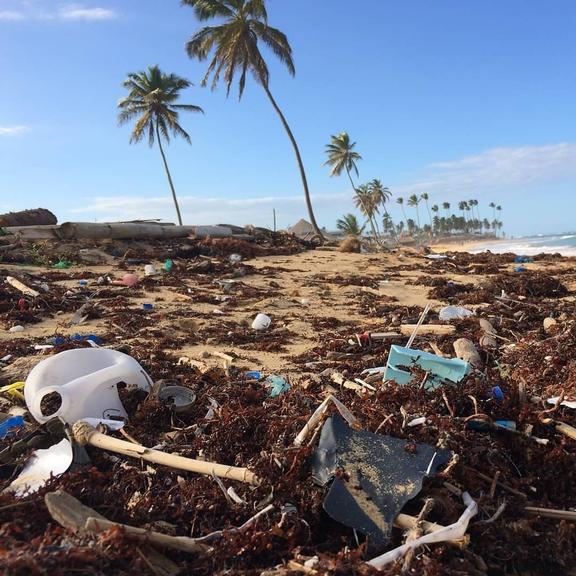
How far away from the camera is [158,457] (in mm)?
2346

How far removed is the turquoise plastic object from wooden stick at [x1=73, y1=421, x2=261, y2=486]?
1.52 meters

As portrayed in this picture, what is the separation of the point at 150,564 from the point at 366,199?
54.0 metres

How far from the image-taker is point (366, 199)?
53.7 meters

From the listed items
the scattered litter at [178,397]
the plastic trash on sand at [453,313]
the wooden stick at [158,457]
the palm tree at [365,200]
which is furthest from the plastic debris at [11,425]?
the palm tree at [365,200]

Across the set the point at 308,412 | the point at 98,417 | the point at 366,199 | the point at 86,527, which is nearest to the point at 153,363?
the point at 98,417

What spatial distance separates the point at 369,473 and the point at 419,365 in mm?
1472

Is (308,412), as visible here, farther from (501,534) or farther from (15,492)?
(15,492)

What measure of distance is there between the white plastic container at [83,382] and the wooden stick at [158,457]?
32 cm

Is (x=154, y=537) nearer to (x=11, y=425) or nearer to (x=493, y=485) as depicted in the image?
(x=493, y=485)

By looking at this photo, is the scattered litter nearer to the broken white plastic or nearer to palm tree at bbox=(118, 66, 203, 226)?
the broken white plastic

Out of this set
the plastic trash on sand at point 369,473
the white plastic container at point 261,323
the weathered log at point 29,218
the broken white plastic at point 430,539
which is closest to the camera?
the broken white plastic at point 430,539

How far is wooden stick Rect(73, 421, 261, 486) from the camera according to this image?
2.17 meters

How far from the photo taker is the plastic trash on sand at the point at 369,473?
1847 millimetres

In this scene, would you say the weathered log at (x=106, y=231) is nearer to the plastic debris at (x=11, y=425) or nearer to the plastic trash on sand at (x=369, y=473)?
the plastic debris at (x=11, y=425)
